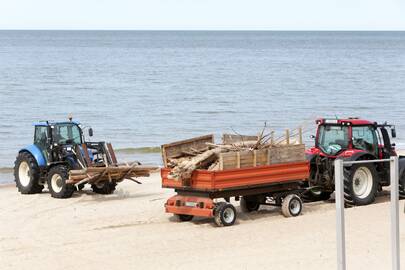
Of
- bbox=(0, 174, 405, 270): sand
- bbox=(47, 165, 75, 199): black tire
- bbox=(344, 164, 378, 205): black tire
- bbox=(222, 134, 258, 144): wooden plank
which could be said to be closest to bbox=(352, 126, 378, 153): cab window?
bbox=(344, 164, 378, 205): black tire

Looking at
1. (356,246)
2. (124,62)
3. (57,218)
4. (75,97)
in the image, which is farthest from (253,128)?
(124,62)

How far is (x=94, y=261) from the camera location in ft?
44.5

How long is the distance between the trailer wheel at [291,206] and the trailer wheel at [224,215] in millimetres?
1263

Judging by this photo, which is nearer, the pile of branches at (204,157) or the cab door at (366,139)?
the pile of branches at (204,157)

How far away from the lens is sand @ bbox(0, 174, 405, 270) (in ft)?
43.8

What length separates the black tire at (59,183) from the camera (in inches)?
790

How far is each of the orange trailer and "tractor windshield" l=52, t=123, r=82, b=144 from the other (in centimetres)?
517

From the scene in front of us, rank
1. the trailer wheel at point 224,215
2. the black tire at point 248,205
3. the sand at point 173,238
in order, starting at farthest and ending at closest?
the black tire at point 248,205 < the trailer wheel at point 224,215 < the sand at point 173,238

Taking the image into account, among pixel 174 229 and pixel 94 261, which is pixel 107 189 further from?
pixel 94 261

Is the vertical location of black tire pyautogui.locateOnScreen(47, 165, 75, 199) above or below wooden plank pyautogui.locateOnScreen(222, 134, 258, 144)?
below

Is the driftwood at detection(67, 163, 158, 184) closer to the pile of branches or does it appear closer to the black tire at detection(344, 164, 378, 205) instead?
the pile of branches

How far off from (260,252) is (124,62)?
88.2 meters

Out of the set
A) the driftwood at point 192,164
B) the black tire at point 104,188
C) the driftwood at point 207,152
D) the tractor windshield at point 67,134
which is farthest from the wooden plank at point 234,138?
the tractor windshield at point 67,134

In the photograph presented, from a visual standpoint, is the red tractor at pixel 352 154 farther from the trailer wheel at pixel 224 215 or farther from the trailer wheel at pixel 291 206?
the trailer wheel at pixel 224 215
